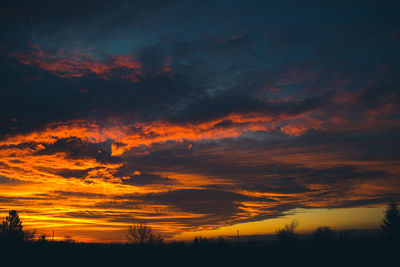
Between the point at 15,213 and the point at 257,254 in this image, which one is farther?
the point at 15,213

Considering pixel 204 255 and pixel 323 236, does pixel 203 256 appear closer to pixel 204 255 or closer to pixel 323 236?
pixel 204 255

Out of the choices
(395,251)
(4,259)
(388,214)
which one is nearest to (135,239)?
(4,259)

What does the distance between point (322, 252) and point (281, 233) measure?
66.1 ft

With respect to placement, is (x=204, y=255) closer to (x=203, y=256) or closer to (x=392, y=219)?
(x=203, y=256)

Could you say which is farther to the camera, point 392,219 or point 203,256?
point 392,219

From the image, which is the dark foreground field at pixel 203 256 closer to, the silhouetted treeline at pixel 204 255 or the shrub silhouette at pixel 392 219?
the silhouetted treeline at pixel 204 255

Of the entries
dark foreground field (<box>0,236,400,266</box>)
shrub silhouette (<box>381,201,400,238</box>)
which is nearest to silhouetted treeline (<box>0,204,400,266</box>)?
dark foreground field (<box>0,236,400,266</box>)

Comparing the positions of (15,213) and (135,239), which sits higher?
(15,213)

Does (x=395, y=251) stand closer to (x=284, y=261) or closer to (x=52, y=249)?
(x=284, y=261)

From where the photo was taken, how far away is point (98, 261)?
4722cm

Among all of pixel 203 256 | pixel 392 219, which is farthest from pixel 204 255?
pixel 392 219

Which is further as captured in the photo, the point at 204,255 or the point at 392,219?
the point at 392,219

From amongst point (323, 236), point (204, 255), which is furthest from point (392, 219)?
point (204, 255)

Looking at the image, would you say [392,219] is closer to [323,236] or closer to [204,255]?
[323,236]
